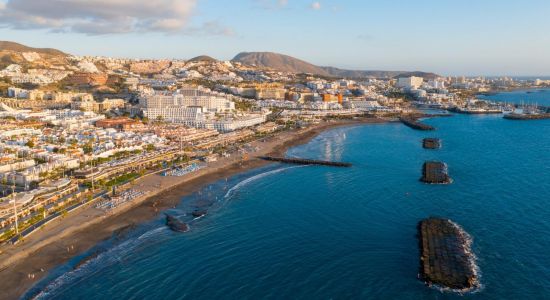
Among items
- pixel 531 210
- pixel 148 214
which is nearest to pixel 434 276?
pixel 531 210

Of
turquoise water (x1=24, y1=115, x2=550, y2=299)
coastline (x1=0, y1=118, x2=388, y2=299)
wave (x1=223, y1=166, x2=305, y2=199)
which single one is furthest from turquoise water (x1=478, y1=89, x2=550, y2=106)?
coastline (x1=0, y1=118, x2=388, y2=299)

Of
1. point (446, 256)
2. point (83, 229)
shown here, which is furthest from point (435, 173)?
point (83, 229)

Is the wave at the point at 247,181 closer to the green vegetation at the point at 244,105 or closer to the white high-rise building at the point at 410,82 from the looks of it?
the green vegetation at the point at 244,105

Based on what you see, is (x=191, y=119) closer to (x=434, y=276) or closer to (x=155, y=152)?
(x=155, y=152)

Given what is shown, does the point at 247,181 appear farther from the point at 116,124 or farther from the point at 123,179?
the point at 116,124

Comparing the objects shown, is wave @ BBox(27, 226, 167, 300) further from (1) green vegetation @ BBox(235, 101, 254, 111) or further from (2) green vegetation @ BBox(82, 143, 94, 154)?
(1) green vegetation @ BBox(235, 101, 254, 111)
